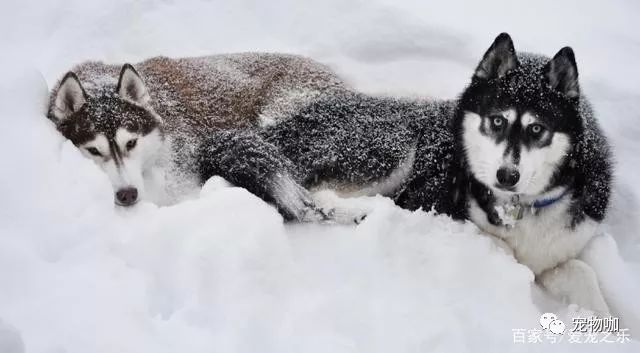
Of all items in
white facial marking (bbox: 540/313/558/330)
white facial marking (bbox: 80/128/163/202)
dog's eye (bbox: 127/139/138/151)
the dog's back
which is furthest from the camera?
the dog's back

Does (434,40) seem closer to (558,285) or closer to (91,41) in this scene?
(558,285)

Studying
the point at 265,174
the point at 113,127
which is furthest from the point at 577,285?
the point at 113,127

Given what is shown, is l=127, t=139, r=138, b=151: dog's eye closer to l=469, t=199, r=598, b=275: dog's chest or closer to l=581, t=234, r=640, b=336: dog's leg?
l=469, t=199, r=598, b=275: dog's chest

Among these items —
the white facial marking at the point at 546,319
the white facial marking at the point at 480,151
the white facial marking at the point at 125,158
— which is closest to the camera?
the white facial marking at the point at 546,319

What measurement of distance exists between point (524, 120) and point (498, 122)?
13cm

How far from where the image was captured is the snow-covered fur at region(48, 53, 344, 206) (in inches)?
126

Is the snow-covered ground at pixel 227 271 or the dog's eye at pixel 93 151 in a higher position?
the dog's eye at pixel 93 151

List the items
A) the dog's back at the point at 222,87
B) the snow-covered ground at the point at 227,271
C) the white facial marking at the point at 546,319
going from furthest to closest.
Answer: the dog's back at the point at 222,87
the white facial marking at the point at 546,319
the snow-covered ground at the point at 227,271

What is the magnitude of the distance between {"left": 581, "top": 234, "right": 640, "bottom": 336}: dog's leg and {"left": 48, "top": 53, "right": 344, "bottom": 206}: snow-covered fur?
1.87m

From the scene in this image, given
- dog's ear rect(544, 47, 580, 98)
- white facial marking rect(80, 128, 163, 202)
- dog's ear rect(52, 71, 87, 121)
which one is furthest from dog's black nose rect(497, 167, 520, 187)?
dog's ear rect(52, 71, 87, 121)

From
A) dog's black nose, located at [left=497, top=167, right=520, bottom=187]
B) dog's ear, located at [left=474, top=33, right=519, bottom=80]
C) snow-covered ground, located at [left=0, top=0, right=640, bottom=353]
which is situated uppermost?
dog's ear, located at [left=474, top=33, right=519, bottom=80]

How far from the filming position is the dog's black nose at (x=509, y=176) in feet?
9.25

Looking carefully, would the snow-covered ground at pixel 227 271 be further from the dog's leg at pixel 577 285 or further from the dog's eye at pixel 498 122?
the dog's eye at pixel 498 122

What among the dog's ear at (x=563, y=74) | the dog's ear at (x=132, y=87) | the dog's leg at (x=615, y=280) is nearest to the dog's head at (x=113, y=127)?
the dog's ear at (x=132, y=87)
